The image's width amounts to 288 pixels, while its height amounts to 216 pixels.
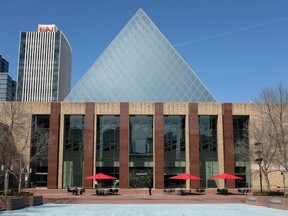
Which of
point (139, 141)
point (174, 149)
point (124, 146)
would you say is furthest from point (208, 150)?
point (124, 146)

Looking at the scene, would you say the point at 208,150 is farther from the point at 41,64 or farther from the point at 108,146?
the point at 41,64

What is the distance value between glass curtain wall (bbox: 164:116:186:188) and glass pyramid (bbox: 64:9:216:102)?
9.25 metres

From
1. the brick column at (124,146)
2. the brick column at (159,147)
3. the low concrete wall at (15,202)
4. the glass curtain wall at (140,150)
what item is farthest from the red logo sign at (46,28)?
the low concrete wall at (15,202)

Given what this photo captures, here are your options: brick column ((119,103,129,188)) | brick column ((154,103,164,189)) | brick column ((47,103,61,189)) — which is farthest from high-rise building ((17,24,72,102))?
brick column ((154,103,164,189))

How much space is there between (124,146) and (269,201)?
905 inches

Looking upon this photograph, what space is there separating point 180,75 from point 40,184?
27.5 m

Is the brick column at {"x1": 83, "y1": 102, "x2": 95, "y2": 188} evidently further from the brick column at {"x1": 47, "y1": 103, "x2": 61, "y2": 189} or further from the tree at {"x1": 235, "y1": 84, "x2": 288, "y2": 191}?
the tree at {"x1": 235, "y1": 84, "x2": 288, "y2": 191}

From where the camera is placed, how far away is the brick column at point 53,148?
46.5 m

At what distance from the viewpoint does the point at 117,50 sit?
6222 cm

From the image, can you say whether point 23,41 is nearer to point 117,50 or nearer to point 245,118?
point 117,50

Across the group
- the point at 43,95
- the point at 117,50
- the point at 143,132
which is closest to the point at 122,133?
the point at 143,132

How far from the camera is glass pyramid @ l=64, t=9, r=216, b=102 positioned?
58000 millimetres

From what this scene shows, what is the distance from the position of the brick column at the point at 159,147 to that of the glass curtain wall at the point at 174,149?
1.10 meters

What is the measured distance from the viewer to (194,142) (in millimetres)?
47719
